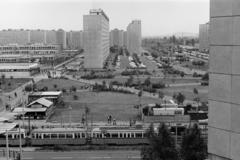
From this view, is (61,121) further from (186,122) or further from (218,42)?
(218,42)

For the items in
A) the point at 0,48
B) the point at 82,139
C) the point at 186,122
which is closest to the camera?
the point at 82,139

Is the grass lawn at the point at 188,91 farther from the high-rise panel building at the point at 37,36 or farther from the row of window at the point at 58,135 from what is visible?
the high-rise panel building at the point at 37,36

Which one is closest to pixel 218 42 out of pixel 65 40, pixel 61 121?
pixel 61 121

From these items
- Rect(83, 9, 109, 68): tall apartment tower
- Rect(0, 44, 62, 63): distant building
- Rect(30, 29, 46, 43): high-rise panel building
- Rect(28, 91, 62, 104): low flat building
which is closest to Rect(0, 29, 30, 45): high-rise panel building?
Rect(30, 29, 46, 43): high-rise panel building

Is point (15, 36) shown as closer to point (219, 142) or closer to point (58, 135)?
point (58, 135)

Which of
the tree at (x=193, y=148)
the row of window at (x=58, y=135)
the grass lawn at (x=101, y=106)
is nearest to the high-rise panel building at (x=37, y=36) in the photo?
the grass lawn at (x=101, y=106)

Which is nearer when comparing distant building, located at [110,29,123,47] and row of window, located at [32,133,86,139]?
row of window, located at [32,133,86,139]

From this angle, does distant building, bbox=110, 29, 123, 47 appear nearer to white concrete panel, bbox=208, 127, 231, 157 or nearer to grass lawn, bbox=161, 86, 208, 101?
grass lawn, bbox=161, 86, 208, 101
